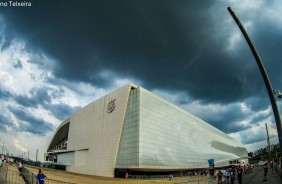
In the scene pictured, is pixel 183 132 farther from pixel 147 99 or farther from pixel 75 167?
pixel 75 167

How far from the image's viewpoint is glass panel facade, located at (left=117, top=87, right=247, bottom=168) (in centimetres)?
5484

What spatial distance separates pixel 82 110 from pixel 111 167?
2788cm

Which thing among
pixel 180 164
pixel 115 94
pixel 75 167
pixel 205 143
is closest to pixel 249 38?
pixel 115 94

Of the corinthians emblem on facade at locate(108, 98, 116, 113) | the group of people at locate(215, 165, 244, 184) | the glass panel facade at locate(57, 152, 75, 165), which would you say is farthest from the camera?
the glass panel facade at locate(57, 152, 75, 165)

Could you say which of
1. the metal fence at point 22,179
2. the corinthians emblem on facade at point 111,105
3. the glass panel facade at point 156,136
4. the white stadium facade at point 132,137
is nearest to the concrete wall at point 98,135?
the white stadium facade at point 132,137

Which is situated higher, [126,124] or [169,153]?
[126,124]

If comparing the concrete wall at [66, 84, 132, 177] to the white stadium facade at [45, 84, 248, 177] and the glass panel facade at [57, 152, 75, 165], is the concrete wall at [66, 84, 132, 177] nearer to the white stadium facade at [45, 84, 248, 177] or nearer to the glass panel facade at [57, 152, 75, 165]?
the white stadium facade at [45, 84, 248, 177]

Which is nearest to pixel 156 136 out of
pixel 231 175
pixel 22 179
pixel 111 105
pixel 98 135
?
pixel 111 105

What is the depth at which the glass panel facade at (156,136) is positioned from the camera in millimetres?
54844

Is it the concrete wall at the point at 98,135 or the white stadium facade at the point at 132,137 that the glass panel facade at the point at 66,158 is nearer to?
the white stadium facade at the point at 132,137

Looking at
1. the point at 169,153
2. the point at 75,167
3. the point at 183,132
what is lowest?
the point at 75,167

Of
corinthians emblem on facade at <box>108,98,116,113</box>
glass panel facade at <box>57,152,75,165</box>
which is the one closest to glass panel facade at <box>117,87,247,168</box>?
corinthians emblem on facade at <box>108,98,116,113</box>

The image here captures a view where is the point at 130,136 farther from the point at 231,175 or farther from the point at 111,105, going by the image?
the point at 231,175

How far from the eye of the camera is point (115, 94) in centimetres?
6366
